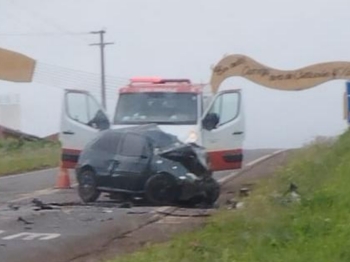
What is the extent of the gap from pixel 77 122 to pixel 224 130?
3.28 m

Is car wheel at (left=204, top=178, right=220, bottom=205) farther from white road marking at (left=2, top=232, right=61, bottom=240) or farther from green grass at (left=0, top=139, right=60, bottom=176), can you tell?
green grass at (left=0, top=139, right=60, bottom=176)

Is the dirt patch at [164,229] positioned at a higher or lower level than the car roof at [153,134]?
lower

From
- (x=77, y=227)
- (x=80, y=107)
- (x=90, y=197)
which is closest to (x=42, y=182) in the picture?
(x=80, y=107)

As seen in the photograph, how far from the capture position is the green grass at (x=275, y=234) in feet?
41.9

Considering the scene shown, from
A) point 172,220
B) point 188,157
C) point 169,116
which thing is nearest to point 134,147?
point 188,157

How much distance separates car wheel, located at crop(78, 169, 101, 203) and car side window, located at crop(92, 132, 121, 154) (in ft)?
1.73

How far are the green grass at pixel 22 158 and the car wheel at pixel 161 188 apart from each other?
49.2 ft

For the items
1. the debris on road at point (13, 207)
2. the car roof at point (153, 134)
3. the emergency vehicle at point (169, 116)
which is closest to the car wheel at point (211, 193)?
the car roof at point (153, 134)

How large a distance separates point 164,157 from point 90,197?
1701 millimetres

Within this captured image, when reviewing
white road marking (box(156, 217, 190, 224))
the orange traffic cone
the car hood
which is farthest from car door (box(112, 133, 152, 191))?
the orange traffic cone

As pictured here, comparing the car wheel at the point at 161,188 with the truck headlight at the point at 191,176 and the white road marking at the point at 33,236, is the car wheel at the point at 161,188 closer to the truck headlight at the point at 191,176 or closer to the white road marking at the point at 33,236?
the truck headlight at the point at 191,176

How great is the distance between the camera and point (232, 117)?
28.3 m

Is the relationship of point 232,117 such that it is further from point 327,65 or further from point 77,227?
point 327,65

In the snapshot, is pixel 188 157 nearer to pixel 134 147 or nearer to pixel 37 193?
pixel 134 147
